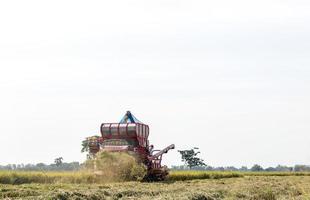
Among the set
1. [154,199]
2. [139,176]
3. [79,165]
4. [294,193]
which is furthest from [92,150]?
[154,199]

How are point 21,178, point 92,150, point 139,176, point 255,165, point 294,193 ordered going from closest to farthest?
point 294,193, point 21,178, point 139,176, point 92,150, point 255,165

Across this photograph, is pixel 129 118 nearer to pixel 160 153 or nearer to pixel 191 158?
pixel 160 153

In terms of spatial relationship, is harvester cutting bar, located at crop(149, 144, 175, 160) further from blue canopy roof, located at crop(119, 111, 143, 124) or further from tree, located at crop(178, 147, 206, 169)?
tree, located at crop(178, 147, 206, 169)

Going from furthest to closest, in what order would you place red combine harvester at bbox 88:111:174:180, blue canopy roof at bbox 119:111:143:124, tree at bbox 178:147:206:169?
1. tree at bbox 178:147:206:169
2. blue canopy roof at bbox 119:111:143:124
3. red combine harvester at bbox 88:111:174:180

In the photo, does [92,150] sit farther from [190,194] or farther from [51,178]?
[190,194]

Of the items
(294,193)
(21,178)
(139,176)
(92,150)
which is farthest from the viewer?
(92,150)

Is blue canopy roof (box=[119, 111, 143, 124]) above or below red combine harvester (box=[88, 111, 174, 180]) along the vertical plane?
above

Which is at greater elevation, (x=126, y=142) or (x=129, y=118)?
(x=129, y=118)

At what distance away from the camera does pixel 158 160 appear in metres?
28.3

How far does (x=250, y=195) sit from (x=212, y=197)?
0.98 meters

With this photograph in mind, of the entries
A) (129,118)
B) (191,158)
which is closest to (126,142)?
(129,118)

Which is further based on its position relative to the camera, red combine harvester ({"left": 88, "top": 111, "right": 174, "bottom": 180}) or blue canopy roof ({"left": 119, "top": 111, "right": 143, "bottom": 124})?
blue canopy roof ({"left": 119, "top": 111, "right": 143, "bottom": 124})

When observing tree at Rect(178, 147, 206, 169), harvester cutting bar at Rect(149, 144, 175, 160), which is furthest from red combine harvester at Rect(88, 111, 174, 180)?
tree at Rect(178, 147, 206, 169)

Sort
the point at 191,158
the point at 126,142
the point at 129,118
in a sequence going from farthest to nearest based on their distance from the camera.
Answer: the point at 191,158
the point at 129,118
the point at 126,142
